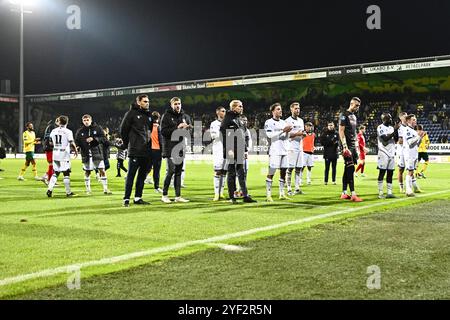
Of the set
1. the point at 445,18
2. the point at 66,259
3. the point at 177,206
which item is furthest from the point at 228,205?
the point at 445,18

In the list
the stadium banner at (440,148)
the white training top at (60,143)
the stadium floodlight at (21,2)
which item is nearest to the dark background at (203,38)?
the stadium floodlight at (21,2)

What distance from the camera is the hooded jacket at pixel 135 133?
31.2 feet

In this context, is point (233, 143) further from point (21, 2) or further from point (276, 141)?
point (21, 2)

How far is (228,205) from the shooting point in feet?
32.1

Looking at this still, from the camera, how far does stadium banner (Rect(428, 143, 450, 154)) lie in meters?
31.6

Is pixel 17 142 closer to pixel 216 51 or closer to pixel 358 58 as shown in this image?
pixel 216 51

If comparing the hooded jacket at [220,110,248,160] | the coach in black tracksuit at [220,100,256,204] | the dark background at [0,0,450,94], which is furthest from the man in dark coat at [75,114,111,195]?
the dark background at [0,0,450,94]

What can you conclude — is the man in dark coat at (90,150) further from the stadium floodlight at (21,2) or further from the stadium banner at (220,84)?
the stadium floodlight at (21,2)

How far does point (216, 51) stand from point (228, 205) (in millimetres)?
35865

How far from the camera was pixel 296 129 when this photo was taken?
12.3 m

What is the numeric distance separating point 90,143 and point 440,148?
26.2m

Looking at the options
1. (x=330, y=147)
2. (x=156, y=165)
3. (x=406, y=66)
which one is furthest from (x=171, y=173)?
(x=406, y=66)

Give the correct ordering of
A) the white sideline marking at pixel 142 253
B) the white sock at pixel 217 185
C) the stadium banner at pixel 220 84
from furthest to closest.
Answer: the stadium banner at pixel 220 84, the white sock at pixel 217 185, the white sideline marking at pixel 142 253

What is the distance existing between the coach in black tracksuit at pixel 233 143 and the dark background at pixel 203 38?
2676 centimetres
